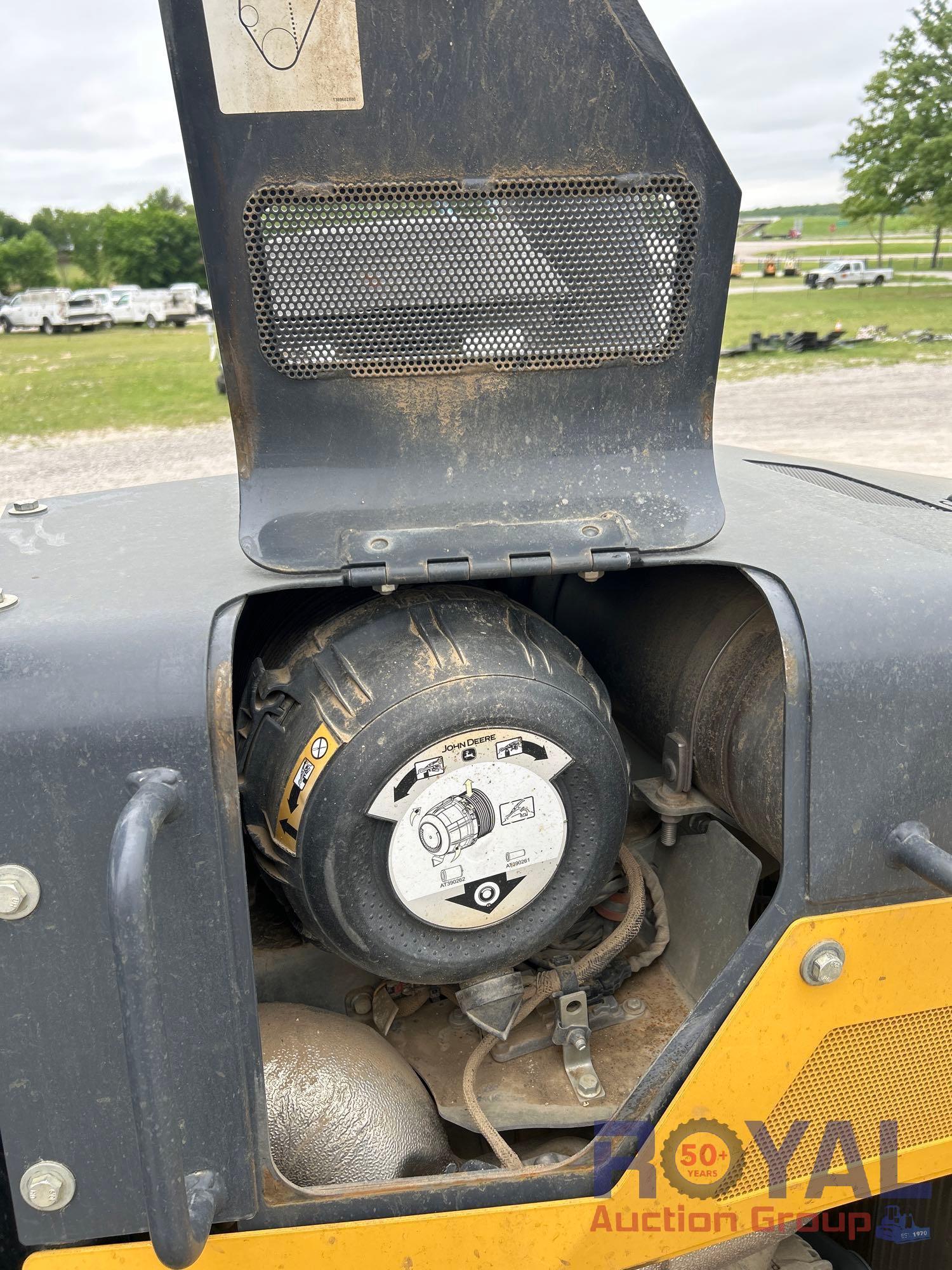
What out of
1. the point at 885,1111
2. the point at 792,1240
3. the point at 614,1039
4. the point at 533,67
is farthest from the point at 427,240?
the point at 792,1240

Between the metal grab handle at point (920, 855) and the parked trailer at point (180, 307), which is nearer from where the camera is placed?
the metal grab handle at point (920, 855)

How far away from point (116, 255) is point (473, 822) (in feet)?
204

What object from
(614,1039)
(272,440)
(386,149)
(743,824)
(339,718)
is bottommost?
(614,1039)

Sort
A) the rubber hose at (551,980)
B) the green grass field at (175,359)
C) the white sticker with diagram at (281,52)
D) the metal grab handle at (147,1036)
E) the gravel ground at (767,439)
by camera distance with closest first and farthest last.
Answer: the metal grab handle at (147,1036) → the white sticker with diagram at (281,52) → the rubber hose at (551,980) → the gravel ground at (767,439) → the green grass field at (175,359)

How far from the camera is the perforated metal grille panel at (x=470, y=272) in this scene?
1288 mm

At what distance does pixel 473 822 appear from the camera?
138 cm

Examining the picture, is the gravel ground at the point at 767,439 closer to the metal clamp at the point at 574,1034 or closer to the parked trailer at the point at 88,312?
Answer: the metal clamp at the point at 574,1034

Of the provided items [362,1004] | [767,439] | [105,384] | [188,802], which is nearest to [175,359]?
[105,384]

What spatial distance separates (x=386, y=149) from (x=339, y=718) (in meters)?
0.72

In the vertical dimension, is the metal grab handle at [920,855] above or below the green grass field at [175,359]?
above

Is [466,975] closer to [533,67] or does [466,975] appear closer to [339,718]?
[339,718]

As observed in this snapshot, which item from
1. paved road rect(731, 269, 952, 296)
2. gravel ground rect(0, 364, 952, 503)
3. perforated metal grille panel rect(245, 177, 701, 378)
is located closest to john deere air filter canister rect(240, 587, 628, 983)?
perforated metal grille panel rect(245, 177, 701, 378)

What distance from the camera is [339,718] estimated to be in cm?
137

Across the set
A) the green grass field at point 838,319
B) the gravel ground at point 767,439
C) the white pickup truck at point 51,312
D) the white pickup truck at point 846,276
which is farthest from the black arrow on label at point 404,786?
the white pickup truck at point 846,276
